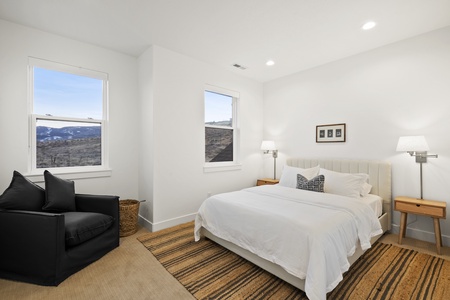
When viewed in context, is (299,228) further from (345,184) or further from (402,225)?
(402,225)

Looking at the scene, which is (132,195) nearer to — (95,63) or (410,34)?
(95,63)

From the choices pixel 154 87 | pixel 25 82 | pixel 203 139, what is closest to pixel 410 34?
pixel 203 139

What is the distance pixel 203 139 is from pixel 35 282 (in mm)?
2744

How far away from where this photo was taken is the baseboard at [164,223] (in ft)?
10.7

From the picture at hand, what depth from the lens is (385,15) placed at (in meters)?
2.48

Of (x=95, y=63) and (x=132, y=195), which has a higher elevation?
(x=95, y=63)

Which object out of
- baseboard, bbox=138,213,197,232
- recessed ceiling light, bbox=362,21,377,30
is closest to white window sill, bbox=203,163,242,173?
baseboard, bbox=138,213,197,232

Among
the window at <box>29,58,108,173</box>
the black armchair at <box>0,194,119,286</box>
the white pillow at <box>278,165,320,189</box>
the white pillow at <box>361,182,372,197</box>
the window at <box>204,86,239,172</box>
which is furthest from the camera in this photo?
the window at <box>204,86,239,172</box>

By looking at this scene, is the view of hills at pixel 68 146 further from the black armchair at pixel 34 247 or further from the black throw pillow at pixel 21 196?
the black armchair at pixel 34 247

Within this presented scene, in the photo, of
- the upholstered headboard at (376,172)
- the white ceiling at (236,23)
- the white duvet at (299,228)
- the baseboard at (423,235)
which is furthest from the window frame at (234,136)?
the baseboard at (423,235)

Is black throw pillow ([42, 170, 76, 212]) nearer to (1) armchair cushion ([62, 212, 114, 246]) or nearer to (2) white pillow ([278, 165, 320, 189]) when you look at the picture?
(1) armchair cushion ([62, 212, 114, 246])

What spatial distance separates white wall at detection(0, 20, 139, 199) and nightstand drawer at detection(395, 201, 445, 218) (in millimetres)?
3981

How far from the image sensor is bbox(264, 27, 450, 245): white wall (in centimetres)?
281

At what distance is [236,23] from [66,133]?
2889mm
